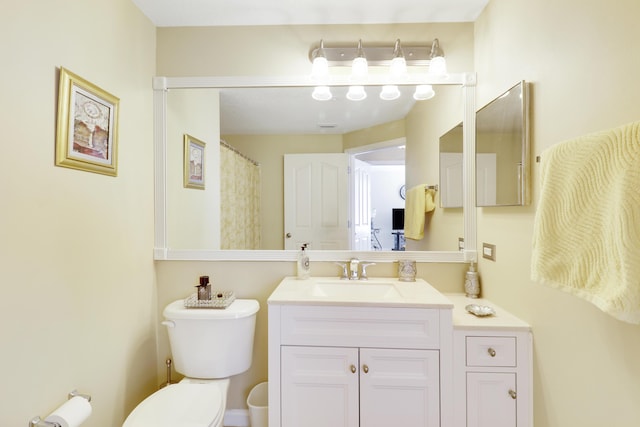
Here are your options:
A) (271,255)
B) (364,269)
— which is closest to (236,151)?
(271,255)

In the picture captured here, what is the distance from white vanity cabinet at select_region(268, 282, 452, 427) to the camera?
50.3 inches

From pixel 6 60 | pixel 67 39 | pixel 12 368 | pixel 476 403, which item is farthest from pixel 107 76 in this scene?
pixel 476 403

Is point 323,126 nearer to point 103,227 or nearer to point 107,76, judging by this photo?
point 107,76

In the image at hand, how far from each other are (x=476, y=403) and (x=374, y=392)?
442 mm

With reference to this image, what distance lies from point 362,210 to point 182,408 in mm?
1298

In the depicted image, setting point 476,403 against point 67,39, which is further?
point 476,403

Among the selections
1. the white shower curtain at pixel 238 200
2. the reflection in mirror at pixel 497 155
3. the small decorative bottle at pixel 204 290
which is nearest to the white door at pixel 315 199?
the white shower curtain at pixel 238 200

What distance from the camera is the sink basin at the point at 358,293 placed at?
1.30 m

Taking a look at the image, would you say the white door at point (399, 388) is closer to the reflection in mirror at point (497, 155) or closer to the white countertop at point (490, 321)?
the white countertop at point (490, 321)

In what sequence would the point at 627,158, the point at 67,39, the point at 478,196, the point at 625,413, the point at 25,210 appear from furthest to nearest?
the point at 478,196 < the point at 67,39 < the point at 25,210 < the point at 625,413 < the point at 627,158

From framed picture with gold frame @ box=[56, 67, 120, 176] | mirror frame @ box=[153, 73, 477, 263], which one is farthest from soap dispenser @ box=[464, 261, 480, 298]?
framed picture with gold frame @ box=[56, 67, 120, 176]

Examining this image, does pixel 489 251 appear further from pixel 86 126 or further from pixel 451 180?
pixel 86 126

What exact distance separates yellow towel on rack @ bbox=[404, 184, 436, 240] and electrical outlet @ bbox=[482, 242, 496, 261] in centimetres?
33

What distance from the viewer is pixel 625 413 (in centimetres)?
85
